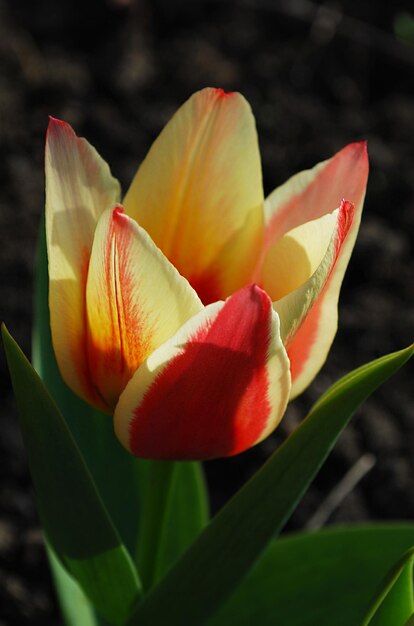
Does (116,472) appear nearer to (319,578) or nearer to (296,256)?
(319,578)

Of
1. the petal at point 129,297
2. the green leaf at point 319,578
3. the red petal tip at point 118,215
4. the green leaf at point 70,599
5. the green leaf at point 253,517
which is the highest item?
the red petal tip at point 118,215

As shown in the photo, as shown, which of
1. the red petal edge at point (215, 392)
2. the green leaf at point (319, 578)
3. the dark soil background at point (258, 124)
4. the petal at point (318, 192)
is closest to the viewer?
the red petal edge at point (215, 392)

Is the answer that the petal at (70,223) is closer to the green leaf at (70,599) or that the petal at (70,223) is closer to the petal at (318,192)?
the petal at (318,192)

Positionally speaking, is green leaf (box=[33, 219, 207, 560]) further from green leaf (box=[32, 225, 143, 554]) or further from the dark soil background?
the dark soil background

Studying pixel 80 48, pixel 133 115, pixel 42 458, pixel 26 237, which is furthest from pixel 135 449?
pixel 80 48

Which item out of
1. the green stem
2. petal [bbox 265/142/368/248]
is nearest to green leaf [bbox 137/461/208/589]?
the green stem

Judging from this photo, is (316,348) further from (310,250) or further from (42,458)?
(42,458)

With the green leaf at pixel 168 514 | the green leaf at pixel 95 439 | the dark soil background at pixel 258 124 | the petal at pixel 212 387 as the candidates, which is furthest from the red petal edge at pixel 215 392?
the dark soil background at pixel 258 124
